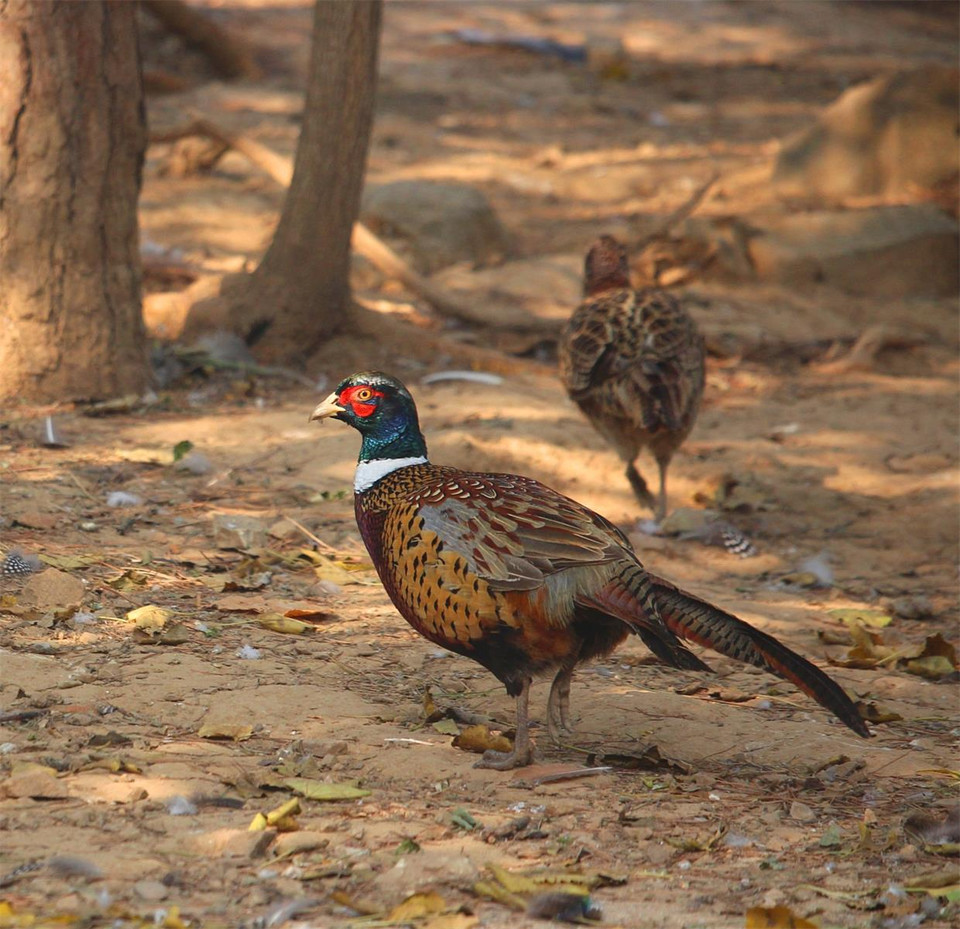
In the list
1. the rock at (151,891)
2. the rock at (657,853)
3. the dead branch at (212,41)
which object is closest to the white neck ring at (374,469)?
the rock at (657,853)

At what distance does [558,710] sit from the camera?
4.06 metres

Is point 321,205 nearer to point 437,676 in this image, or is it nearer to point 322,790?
point 437,676

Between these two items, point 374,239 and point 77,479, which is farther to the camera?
point 374,239

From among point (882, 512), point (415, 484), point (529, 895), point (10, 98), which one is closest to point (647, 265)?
point (882, 512)

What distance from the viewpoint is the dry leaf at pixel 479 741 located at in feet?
12.5

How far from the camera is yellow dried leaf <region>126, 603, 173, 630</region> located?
14.3 feet

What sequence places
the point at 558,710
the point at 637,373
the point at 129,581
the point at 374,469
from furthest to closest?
the point at 637,373 → the point at 129,581 → the point at 374,469 → the point at 558,710

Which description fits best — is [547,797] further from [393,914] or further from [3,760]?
[3,760]

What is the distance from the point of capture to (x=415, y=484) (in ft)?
13.5

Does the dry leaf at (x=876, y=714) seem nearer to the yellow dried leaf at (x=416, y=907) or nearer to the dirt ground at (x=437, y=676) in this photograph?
the dirt ground at (x=437, y=676)

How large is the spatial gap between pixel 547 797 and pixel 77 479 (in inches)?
125

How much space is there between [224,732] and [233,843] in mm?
664

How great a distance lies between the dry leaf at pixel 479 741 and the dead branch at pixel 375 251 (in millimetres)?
5740

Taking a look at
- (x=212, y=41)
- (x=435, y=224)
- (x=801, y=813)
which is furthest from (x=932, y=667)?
(x=212, y=41)
